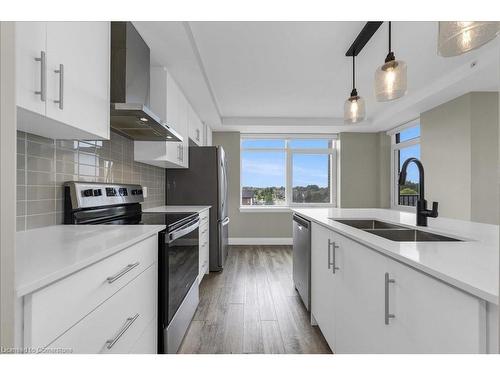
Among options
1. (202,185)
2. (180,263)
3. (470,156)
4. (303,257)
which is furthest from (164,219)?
(470,156)

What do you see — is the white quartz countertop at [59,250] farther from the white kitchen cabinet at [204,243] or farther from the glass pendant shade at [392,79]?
the glass pendant shade at [392,79]

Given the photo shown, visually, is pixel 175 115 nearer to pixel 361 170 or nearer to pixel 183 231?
pixel 183 231

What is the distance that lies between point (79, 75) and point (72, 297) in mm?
1018

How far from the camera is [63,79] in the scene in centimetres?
109

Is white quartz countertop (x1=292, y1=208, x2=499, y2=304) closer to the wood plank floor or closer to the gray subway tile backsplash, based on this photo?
the wood plank floor

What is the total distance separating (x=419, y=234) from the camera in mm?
1474

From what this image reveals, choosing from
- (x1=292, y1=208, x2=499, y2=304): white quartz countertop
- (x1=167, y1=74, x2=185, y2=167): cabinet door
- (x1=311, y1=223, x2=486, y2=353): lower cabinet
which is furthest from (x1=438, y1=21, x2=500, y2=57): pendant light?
(x1=167, y1=74, x2=185, y2=167): cabinet door

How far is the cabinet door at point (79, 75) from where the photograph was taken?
1.06 metres

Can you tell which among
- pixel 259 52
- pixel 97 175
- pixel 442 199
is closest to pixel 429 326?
pixel 97 175

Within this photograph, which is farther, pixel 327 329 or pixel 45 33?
pixel 327 329

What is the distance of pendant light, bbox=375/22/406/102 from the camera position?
1.71m

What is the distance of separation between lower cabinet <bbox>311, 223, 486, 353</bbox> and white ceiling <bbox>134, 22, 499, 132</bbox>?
68.1 inches

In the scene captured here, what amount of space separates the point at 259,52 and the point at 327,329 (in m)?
2.42

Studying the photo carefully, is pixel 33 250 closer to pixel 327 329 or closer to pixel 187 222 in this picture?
pixel 187 222
